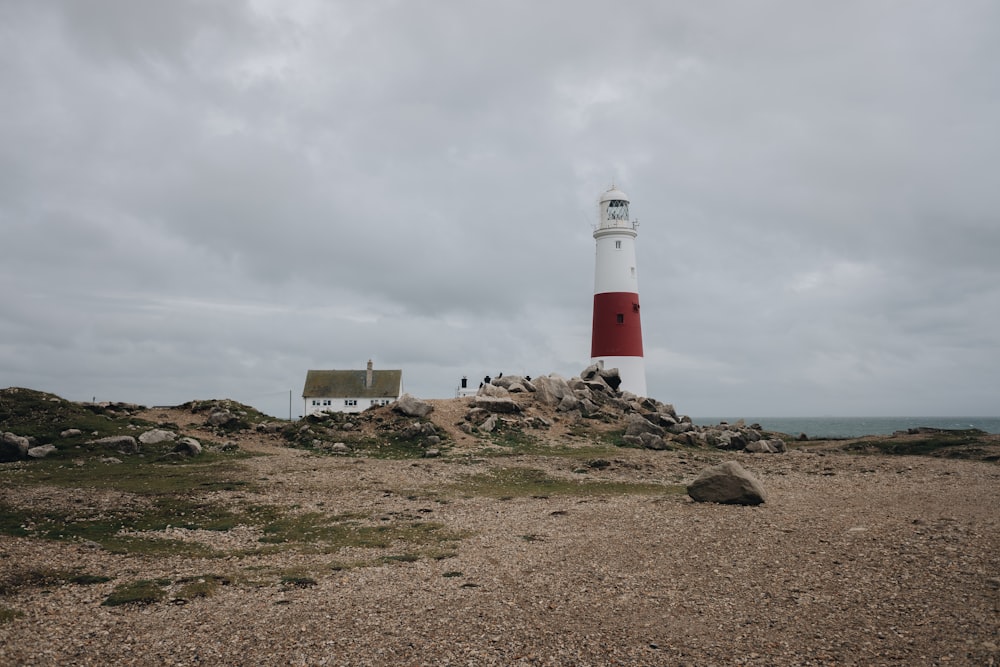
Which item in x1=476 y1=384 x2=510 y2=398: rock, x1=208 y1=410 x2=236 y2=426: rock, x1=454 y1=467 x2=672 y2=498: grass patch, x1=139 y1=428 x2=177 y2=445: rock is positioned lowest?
x1=454 y1=467 x2=672 y2=498: grass patch

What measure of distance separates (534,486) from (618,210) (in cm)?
3460

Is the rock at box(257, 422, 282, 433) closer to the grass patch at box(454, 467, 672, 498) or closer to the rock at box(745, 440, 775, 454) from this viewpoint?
the grass patch at box(454, 467, 672, 498)

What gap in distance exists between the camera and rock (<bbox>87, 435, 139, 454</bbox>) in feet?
118

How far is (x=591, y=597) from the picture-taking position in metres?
15.8

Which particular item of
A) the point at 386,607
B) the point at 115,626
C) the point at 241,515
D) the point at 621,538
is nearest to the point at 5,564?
→ the point at 115,626

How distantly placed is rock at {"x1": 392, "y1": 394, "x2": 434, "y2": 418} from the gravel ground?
2186 centimetres

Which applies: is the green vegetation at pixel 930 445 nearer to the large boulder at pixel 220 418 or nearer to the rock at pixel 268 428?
the rock at pixel 268 428

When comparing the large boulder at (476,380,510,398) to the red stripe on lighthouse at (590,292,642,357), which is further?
the red stripe on lighthouse at (590,292,642,357)

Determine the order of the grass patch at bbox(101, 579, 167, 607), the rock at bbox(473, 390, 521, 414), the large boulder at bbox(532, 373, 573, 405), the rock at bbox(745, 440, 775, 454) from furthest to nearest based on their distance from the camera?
the large boulder at bbox(532, 373, 573, 405) → the rock at bbox(473, 390, 521, 414) → the rock at bbox(745, 440, 775, 454) → the grass patch at bbox(101, 579, 167, 607)

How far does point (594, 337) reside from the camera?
2373 inches

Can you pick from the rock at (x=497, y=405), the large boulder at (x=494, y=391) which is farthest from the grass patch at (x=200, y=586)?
the large boulder at (x=494, y=391)

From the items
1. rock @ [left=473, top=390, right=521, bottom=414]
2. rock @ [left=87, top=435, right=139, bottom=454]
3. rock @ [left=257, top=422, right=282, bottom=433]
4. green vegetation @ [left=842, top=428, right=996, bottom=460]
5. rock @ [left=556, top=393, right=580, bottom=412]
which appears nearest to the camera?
rock @ [left=87, top=435, right=139, bottom=454]

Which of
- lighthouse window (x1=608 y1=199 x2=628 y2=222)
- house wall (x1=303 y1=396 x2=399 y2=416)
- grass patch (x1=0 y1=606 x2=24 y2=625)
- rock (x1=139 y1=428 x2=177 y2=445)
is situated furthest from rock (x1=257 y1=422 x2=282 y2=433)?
lighthouse window (x1=608 y1=199 x2=628 y2=222)

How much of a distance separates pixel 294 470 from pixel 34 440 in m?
14.2
